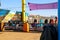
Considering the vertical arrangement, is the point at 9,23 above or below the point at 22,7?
below

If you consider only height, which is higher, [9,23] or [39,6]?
[39,6]

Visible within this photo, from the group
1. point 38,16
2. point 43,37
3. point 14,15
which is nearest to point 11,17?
point 14,15

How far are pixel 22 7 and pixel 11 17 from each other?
2203 mm

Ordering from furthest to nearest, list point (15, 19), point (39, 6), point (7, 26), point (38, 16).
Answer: point (38, 16), point (15, 19), point (7, 26), point (39, 6)

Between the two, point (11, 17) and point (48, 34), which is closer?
point (48, 34)

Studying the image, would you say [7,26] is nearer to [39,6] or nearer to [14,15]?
[14,15]

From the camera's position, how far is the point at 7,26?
21.8 meters

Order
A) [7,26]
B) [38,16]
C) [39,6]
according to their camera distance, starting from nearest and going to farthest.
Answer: [39,6]
[7,26]
[38,16]

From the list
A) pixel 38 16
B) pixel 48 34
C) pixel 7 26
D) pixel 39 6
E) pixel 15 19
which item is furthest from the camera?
pixel 38 16

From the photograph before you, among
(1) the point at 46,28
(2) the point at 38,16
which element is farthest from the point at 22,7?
(1) the point at 46,28

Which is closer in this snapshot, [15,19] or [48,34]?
[48,34]

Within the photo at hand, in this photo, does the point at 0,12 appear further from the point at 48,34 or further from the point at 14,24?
the point at 48,34

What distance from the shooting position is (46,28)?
3660mm

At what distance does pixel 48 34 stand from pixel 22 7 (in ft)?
64.7
